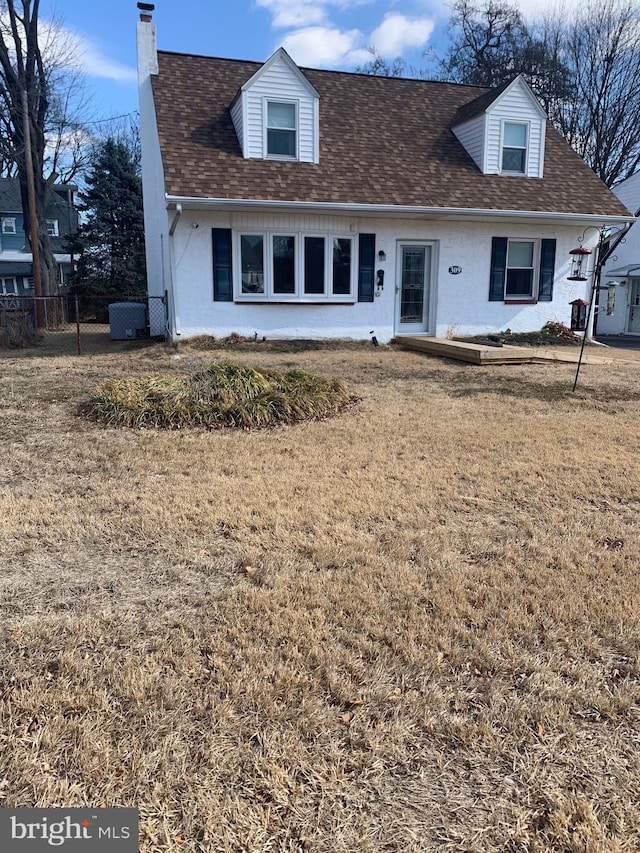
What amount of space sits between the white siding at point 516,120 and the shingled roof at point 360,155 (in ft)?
1.30

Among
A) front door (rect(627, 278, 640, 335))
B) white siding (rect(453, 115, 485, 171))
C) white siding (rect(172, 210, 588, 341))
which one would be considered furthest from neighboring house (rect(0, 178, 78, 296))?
front door (rect(627, 278, 640, 335))

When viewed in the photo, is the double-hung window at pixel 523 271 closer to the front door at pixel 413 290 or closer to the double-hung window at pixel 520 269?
the double-hung window at pixel 520 269

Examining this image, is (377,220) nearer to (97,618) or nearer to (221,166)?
(221,166)

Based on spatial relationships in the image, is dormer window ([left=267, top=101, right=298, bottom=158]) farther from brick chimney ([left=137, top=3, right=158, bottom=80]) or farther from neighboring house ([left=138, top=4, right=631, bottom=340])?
brick chimney ([left=137, top=3, right=158, bottom=80])

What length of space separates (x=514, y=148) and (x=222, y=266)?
25.4ft

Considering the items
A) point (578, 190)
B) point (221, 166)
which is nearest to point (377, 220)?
point (221, 166)

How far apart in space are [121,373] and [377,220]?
6904 millimetres

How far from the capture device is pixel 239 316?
12625 mm

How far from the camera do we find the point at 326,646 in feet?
8.41

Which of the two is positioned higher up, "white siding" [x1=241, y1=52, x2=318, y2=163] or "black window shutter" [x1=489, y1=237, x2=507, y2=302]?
"white siding" [x1=241, y1=52, x2=318, y2=163]

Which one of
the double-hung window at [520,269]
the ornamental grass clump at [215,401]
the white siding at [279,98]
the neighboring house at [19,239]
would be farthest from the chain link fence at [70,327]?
the neighboring house at [19,239]

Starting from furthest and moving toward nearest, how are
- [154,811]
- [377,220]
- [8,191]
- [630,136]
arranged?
1. [8,191]
2. [630,136]
3. [377,220]
4. [154,811]

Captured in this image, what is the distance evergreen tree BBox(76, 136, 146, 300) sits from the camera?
81.8 feet

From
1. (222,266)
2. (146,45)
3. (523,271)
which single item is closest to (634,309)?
(523,271)
